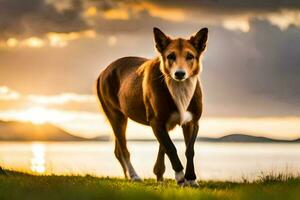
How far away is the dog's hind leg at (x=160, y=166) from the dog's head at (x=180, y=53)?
2552 millimetres

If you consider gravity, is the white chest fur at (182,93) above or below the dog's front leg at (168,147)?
above

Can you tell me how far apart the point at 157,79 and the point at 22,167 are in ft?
20.9

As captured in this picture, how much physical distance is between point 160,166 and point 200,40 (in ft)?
11.4

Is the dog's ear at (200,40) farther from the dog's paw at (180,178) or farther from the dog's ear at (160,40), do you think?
the dog's paw at (180,178)

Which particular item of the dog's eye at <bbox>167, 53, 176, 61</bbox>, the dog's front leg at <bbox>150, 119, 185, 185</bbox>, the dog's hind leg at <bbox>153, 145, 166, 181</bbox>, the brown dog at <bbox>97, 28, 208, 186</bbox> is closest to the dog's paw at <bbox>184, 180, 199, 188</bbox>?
the brown dog at <bbox>97, 28, 208, 186</bbox>

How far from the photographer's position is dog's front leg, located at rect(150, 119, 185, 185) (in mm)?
15125

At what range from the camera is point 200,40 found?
14.7 meters

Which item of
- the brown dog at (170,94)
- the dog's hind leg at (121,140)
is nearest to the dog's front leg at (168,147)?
the brown dog at (170,94)

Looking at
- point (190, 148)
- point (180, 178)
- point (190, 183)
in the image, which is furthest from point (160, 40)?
point (190, 183)

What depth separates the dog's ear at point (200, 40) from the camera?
14.7m

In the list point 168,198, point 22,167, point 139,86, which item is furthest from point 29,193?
point 22,167

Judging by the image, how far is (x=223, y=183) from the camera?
1759 centimetres

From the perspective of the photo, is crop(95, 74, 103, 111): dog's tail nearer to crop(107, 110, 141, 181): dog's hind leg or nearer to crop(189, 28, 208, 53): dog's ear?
crop(107, 110, 141, 181): dog's hind leg

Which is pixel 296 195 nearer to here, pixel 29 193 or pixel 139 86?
pixel 29 193
